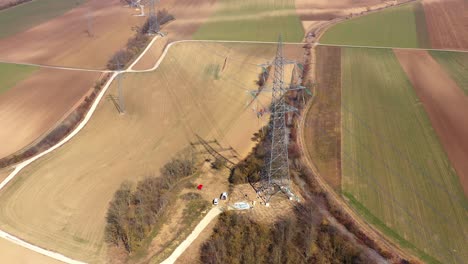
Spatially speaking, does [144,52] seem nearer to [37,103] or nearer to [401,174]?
[37,103]

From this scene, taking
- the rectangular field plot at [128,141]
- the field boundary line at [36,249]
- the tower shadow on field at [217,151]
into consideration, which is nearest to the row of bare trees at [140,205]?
the rectangular field plot at [128,141]

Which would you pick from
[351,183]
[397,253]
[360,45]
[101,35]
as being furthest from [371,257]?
[101,35]

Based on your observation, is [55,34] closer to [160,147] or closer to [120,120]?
[120,120]

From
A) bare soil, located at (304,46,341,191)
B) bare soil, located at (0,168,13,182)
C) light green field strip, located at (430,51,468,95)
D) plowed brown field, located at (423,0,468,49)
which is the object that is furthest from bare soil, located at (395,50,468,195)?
bare soil, located at (0,168,13,182)

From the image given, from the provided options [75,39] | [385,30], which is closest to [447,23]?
[385,30]

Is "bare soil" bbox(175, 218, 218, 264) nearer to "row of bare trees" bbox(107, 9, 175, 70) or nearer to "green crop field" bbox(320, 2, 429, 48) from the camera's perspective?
"row of bare trees" bbox(107, 9, 175, 70)

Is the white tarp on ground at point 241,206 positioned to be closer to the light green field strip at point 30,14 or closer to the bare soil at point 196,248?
the bare soil at point 196,248
